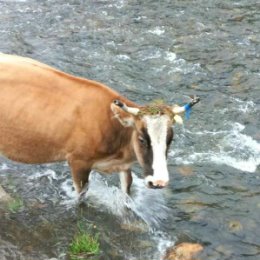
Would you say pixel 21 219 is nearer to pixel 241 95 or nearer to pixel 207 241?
pixel 207 241

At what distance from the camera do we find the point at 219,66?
13562 mm

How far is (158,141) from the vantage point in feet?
23.8

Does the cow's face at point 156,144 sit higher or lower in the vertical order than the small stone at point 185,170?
higher

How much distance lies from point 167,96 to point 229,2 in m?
6.49

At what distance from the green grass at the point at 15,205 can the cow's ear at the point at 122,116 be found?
6.83ft

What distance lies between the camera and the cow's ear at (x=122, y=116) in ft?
25.3

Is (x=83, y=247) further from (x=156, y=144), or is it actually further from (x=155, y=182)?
(x=156, y=144)

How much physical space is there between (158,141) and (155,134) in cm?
10

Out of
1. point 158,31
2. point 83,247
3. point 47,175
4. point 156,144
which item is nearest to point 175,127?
point 47,175

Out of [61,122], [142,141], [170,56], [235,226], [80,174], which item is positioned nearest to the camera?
[142,141]

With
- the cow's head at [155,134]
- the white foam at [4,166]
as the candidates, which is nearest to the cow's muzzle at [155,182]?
the cow's head at [155,134]

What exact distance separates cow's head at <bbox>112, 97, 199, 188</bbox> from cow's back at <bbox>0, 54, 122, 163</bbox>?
74 centimetres

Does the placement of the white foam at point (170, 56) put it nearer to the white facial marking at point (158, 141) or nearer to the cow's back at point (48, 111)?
the cow's back at point (48, 111)

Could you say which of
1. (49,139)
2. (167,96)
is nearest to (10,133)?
(49,139)
